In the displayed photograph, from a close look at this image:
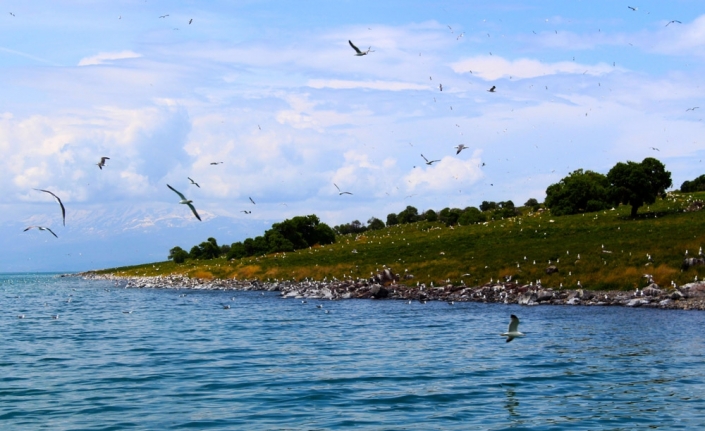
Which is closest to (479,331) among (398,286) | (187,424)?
(187,424)

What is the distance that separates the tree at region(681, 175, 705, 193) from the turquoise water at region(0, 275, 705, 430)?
94.9 m

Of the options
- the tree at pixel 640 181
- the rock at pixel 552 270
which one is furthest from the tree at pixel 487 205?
the rock at pixel 552 270

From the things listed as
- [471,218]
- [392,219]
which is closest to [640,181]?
[471,218]

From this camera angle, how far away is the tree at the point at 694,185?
124131 mm

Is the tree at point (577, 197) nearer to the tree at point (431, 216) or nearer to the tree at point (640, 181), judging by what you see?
the tree at point (640, 181)

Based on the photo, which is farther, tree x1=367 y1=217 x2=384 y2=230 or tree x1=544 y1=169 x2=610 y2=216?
tree x1=367 y1=217 x2=384 y2=230

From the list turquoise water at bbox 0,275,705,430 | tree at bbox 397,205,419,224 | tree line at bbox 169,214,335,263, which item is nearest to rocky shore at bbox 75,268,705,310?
turquoise water at bbox 0,275,705,430

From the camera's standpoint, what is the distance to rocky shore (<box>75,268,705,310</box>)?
4331 cm

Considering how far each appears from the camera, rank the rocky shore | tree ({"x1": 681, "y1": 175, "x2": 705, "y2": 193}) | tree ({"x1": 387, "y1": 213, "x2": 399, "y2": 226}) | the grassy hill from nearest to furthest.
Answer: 1. the rocky shore
2. the grassy hill
3. tree ({"x1": 681, "y1": 175, "x2": 705, "y2": 193})
4. tree ({"x1": 387, "y1": 213, "x2": 399, "y2": 226})

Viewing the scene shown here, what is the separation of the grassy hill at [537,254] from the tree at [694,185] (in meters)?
37.1

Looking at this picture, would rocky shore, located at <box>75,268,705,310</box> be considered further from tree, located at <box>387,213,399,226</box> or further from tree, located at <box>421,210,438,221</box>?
tree, located at <box>387,213,399,226</box>

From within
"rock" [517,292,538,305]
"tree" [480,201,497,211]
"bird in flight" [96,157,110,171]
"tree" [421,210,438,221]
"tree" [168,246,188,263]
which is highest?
"tree" [480,201,497,211]

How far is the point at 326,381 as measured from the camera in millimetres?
22406

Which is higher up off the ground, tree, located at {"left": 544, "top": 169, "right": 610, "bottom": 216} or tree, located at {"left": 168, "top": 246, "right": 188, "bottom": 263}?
tree, located at {"left": 544, "top": 169, "right": 610, "bottom": 216}
